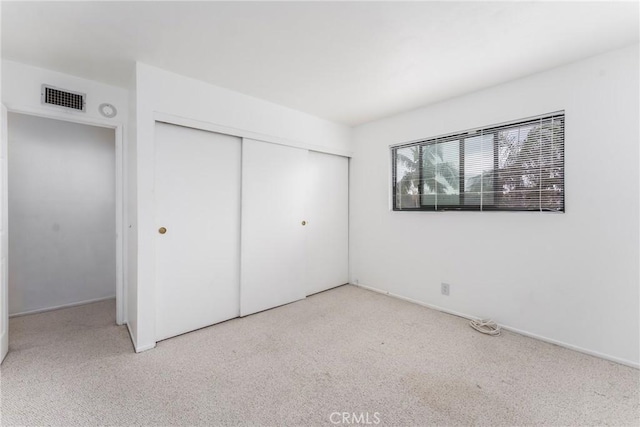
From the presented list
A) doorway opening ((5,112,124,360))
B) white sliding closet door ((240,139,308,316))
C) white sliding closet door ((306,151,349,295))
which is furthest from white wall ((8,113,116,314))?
white sliding closet door ((306,151,349,295))

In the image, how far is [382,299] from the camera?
11.4 feet

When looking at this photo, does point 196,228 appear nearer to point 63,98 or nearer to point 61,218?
point 63,98

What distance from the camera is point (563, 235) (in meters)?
2.33

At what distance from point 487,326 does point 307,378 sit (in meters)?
1.87

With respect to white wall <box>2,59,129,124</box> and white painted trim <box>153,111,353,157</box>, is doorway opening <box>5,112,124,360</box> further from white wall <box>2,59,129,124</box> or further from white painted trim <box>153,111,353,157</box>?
white painted trim <box>153,111,353,157</box>

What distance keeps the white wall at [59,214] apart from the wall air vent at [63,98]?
1130 mm

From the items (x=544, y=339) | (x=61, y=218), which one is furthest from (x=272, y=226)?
(x=544, y=339)

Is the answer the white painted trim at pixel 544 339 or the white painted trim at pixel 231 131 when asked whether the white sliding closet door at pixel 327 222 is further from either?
the white painted trim at pixel 544 339

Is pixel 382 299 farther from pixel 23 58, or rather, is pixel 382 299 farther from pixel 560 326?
pixel 23 58

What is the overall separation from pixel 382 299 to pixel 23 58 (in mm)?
4137

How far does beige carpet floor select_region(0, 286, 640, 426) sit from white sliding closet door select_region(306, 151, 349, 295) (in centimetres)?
109

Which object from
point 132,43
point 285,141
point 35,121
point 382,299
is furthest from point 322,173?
point 35,121

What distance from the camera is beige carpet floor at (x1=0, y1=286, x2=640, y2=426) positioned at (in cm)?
157

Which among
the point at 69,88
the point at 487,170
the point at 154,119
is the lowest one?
the point at 487,170
